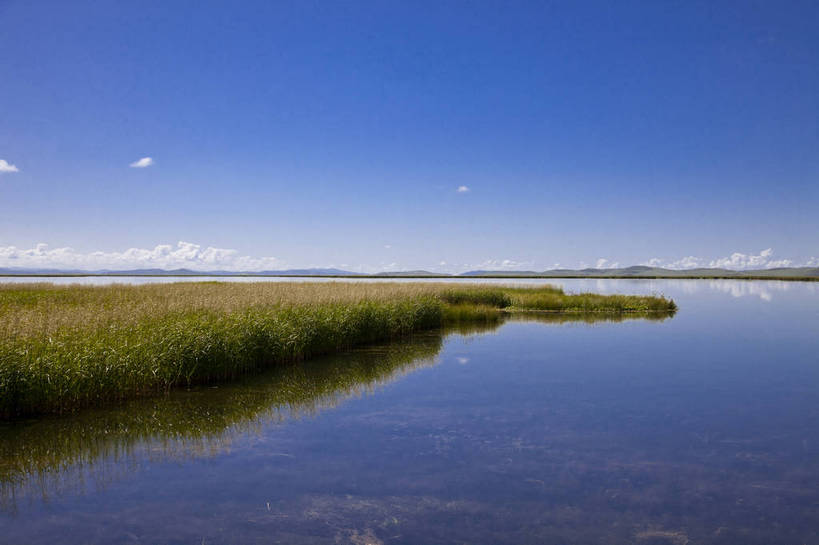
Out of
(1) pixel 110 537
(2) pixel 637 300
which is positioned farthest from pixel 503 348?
(2) pixel 637 300

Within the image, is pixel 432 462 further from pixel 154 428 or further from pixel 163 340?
pixel 163 340

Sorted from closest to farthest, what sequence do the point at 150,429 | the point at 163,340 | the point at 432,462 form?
1. the point at 432,462
2. the point at 150,429
3. the point at 163,340

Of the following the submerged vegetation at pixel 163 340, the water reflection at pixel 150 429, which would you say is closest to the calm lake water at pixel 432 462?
the water reflection at pixel 150 429

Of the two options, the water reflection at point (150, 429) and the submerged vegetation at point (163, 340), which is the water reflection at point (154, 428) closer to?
the water reflection at point (150, 429)

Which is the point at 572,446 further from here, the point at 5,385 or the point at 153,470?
the point at 5,385

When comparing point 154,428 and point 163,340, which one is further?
point 163,340

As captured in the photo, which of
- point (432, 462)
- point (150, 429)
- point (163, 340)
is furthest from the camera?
point (163, 340)

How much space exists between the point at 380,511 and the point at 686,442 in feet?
19.8

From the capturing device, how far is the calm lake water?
248 inches

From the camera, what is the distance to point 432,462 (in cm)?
848

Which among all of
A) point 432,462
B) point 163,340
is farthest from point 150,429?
point 432,462

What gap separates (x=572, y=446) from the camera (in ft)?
30.4

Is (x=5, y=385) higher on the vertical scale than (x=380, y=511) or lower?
higher

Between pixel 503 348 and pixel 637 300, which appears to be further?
pixel 637 300
